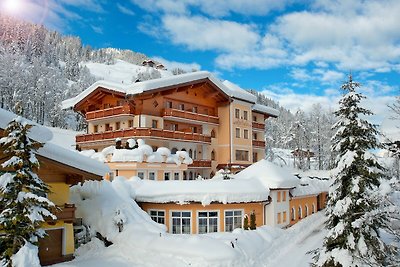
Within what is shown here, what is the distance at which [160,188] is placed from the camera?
24.7 metres

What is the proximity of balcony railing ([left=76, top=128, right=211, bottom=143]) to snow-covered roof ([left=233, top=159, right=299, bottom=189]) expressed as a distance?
35.2 feet

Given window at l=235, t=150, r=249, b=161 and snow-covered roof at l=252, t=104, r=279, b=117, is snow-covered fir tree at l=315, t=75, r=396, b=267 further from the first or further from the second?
snow-covered roof at l=252, t=104, r=279, b=117

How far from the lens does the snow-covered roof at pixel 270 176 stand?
88.9 feet

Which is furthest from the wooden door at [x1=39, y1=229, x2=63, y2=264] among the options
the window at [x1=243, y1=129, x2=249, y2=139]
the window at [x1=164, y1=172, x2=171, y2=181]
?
the window at [x1=243, y1=129, x2=249, y2=139]

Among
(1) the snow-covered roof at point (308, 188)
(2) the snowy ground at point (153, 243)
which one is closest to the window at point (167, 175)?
(2) the snowy ground at point (153, 243)

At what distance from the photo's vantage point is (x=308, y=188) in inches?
1355

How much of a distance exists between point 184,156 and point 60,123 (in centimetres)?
5330

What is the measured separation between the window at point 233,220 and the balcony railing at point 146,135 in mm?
13843

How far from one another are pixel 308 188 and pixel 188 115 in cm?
1520

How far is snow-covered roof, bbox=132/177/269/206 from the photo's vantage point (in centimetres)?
2388

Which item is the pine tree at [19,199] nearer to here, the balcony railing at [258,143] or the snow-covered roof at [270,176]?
the snow-covered roof at [270,176]

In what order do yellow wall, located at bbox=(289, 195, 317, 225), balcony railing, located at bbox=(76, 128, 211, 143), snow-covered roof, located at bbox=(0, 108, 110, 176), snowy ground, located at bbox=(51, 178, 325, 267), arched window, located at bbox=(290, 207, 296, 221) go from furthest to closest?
balcony railing, located at bbox=(76, 128, 211, 143) → arched window, located at bbox=(290, 207, 296, 221) → yellow wall, located at bbox=(289, 195, 317, 225) → snowy ground, located at bbox=(51, 178, 325, 267) → snow-covered roof, located at bbox=(0, 108, 110, 176)

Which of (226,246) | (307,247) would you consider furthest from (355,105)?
(307,247)

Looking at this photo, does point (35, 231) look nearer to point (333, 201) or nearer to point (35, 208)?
point (35, 208)
